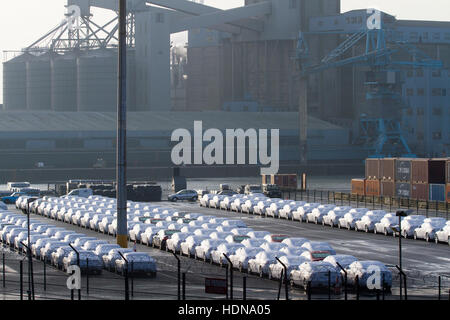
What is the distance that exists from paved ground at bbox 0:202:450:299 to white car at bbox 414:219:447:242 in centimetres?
76

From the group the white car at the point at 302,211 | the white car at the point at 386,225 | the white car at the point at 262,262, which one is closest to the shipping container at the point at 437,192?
the white car at the point at 302,211

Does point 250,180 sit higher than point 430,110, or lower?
lower

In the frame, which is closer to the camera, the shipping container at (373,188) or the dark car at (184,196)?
the shipping container at (373,188)

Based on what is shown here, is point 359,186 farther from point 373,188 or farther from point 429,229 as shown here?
point 429,229

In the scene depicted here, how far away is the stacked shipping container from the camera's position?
102812 mm

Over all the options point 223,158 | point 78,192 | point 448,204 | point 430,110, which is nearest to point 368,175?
point 448,204

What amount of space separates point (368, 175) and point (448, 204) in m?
19.9

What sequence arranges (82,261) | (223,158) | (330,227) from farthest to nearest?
(223,158) < (330,227) < (82,261)

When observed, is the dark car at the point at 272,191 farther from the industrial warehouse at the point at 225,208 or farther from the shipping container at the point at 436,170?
the shipping container at the point at 436,170

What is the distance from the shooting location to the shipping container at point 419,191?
104312 millimetres
